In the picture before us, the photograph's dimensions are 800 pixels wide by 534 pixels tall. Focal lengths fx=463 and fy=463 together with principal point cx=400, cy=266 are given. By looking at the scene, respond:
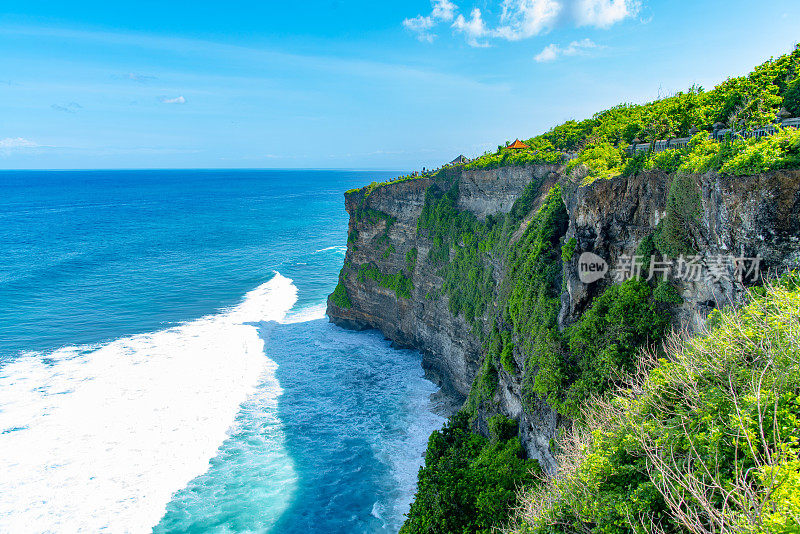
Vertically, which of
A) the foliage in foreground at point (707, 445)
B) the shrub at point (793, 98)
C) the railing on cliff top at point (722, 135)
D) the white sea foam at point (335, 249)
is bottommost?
the white sea foam at point (335, 249)

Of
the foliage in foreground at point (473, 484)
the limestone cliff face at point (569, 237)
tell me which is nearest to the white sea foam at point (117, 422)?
the foliage in foreground at point (473, 484)

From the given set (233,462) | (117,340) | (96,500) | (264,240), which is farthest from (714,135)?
(264,240)

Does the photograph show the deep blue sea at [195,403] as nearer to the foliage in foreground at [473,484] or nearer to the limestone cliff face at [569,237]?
the foliage in foreground at [473,484]

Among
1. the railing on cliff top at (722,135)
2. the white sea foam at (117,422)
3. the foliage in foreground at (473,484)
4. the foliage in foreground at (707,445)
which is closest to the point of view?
the foliage in foreground at (707,445)

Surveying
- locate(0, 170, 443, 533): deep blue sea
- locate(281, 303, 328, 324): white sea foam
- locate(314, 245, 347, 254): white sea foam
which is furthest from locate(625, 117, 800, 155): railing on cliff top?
locate(314, 245, 347, 254): white sea foam

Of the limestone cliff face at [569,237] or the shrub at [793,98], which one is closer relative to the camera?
the limestone cliff face at [569,237]

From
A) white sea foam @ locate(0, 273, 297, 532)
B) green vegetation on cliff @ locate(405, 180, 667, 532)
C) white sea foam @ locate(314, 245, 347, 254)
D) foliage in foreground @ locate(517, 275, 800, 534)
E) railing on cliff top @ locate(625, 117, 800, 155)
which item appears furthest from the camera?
white sea foam @ locate(314, 245, 347, 254)

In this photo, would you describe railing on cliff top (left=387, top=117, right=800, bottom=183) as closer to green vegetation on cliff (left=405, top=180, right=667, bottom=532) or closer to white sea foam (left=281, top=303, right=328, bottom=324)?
green vegetation on cliff (left=405, top=180, right=667, bottom=532)

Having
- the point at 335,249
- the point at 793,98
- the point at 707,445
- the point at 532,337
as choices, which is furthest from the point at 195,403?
the point at 335,249
